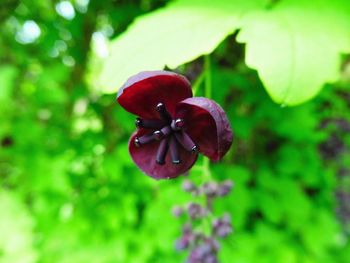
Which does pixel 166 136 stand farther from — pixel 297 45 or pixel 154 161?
pixel 297 45

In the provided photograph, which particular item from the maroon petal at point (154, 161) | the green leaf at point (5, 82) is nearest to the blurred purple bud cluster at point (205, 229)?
the maroon petal at point (154, 161)

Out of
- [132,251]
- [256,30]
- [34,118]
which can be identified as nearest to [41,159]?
[34,118]

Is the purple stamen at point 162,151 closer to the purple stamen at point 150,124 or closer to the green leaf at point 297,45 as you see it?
the purple stamen at point 150,124

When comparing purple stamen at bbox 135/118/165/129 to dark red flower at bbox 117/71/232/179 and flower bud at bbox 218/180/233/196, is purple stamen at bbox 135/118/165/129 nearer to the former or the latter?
dark red flower at bbox 117/71/232/179

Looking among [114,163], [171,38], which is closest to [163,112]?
[171,38]

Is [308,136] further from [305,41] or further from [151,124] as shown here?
[151,124]

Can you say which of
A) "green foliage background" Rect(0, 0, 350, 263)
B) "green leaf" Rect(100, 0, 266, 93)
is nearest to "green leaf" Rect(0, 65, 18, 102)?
"green foliage background" Rect(0, 0, 350, 263)
